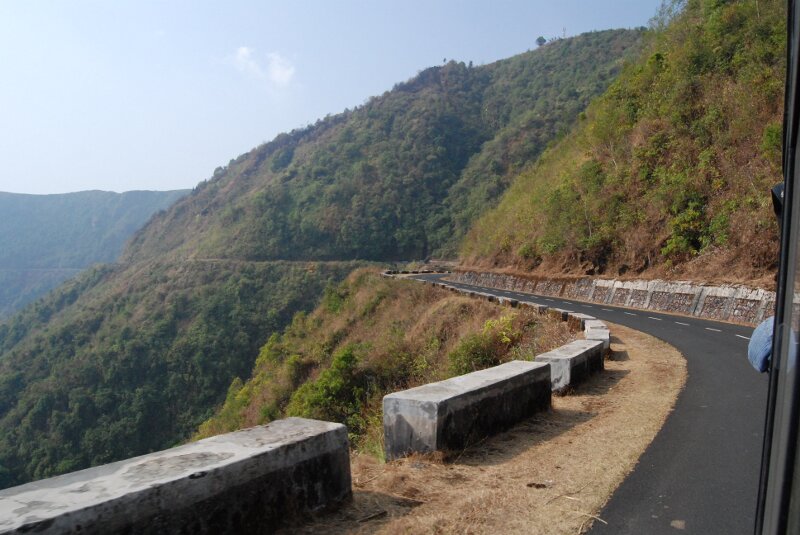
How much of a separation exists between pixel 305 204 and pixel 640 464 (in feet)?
276

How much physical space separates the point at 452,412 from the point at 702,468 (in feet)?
6.29

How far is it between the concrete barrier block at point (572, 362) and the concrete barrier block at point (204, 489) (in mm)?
4150

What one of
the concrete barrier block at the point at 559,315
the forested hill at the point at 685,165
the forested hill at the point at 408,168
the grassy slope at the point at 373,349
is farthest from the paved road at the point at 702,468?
the forested hill at the point at 408,168

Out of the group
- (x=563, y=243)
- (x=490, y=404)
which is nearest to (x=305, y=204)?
(x=563, y=243)

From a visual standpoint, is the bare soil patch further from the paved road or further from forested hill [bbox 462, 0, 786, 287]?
forested hill [bbox 462, 0, 786, 287]

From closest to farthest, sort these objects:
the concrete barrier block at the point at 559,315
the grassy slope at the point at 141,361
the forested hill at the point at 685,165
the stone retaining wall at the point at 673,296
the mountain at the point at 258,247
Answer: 1. the concrete barrier block at the point at 559,315
2. the stone retaining wall at the point at 673,296
3. the forested hill at the point at 685,165
4. the grassy slope at the point at 141,361
5. the mountain at the point at 258,247

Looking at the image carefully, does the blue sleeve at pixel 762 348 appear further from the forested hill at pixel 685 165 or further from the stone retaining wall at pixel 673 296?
the forested hill at pixel 685 165

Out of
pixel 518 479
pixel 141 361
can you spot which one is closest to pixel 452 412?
pixel 518 479

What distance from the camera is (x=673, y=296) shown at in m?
19.7

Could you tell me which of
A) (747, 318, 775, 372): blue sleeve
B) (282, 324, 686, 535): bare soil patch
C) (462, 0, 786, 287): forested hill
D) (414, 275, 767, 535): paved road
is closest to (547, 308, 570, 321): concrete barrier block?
(414, 275, 767, 535): paved road

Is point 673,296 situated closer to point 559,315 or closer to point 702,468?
point 559,315

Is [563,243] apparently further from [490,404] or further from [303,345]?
[490,404]

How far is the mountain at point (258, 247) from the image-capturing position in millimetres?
46250

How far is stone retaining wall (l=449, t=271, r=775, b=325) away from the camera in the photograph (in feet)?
52.0
